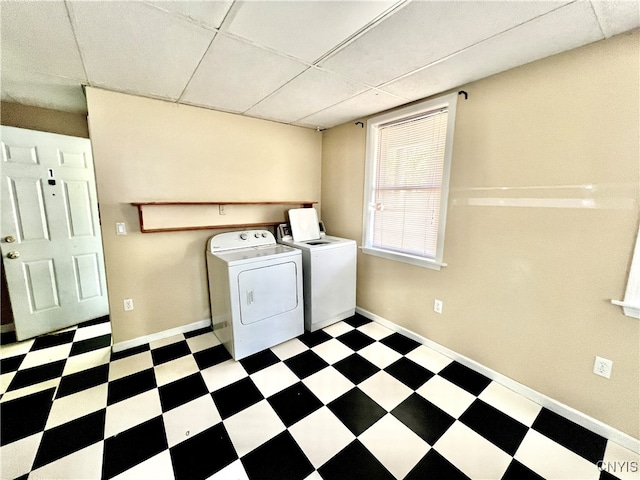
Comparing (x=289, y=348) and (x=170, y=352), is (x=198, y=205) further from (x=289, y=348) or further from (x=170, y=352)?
(x=289, y=348)

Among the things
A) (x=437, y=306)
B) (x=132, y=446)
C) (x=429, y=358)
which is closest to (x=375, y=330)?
(x=429, y=358)

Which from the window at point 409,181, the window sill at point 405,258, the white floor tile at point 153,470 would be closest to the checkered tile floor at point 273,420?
the white floor tile at point 153,470

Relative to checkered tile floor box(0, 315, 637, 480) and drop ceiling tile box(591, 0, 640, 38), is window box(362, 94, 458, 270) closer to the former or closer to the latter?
drop ceiling tile box(591, 0, 640, 38)

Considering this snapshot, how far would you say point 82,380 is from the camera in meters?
1.89

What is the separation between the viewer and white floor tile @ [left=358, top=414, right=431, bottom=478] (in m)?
1.31

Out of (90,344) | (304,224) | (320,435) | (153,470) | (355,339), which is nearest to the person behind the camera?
(153,470)

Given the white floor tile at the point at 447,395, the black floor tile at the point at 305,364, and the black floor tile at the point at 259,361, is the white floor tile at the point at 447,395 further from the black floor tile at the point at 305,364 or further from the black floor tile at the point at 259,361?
the black floor tile at the point at 259,361

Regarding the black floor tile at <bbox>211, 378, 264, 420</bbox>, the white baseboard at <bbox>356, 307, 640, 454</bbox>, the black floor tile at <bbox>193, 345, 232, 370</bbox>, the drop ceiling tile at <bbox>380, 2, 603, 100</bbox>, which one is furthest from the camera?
the black floor tile at <bbox>193, 345, 232, 370</bbox>

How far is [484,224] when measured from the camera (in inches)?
73.5

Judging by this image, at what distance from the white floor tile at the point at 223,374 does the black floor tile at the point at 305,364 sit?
1.25 ft

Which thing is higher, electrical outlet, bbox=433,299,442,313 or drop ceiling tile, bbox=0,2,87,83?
drop ceiling tile, bbox=0,2,87,83

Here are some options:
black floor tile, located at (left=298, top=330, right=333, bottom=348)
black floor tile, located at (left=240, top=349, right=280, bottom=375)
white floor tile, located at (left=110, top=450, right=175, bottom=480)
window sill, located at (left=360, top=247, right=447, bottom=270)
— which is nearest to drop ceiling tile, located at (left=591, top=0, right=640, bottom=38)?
window sill, located at (left=360, top=247, right=447, bottom=270)

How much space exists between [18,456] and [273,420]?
52.4 inches

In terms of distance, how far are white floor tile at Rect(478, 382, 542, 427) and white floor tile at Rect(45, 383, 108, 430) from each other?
2.61 metres
